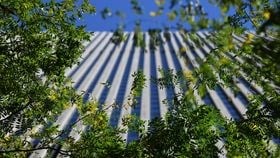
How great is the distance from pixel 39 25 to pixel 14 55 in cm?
113

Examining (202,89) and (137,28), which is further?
(137,28)

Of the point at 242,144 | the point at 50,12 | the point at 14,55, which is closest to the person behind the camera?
the point at 242,144

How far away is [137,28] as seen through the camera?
6914 millimetres

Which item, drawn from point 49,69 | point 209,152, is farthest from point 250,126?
point 49,69

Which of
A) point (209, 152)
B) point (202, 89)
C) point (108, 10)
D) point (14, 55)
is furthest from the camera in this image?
point (14, 55)

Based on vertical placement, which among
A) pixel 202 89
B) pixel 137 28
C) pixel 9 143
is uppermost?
pixel 9 143

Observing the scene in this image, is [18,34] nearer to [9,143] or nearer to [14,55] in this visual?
[14,55]

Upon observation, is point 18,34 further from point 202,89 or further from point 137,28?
point 202,89

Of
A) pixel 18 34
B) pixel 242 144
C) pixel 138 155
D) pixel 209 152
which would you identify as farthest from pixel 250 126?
pixel 18 34

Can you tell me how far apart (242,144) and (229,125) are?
517mm

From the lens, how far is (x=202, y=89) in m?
6.32

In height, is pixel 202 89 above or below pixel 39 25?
below

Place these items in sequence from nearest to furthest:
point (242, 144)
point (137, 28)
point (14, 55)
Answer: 1. point (137, 28)
2. point (242, 144)
3. point (14, 55)

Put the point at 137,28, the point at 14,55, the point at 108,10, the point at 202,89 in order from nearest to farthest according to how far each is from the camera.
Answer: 1. the point at 202,89
2. the point at 137,28
3. the point at 108,10
4. the point at 14,55
